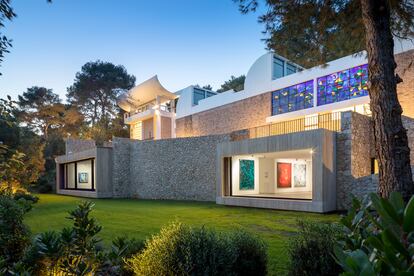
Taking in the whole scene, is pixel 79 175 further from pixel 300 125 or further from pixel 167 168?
pixel 300 125

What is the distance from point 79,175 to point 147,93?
1003cm

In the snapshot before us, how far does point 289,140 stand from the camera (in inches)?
518

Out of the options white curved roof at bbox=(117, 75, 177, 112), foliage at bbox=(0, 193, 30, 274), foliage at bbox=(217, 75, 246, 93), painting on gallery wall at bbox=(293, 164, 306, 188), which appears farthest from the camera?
foliage at bbox=(217, 75, 246, 93)

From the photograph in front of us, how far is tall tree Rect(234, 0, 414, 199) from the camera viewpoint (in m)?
4.39

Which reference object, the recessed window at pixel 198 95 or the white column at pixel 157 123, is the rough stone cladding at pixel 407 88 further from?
the white column at pixel 157 123

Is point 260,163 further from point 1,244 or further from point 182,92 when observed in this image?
point 182,92

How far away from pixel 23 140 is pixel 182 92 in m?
16.1

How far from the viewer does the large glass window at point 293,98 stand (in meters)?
20.7

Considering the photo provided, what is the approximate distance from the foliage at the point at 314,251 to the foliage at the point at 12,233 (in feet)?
12.4

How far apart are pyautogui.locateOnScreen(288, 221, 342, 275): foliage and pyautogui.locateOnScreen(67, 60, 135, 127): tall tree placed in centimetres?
3852

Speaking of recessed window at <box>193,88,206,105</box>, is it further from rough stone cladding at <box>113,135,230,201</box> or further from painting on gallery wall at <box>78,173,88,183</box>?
painting on gallery wall at <box>78,173,88,183</box>

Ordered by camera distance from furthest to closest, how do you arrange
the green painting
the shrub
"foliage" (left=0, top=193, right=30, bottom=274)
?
the green painting → "foliage" (left=0, top=193, right=30, bottom=274) → the shrub

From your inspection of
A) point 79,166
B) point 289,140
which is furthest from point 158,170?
point 289,140

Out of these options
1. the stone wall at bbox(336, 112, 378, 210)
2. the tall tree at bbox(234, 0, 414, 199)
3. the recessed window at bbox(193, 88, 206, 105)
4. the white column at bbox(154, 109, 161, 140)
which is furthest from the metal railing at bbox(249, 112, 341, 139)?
the recessed window at bbox(193, 88, 206, 105)
